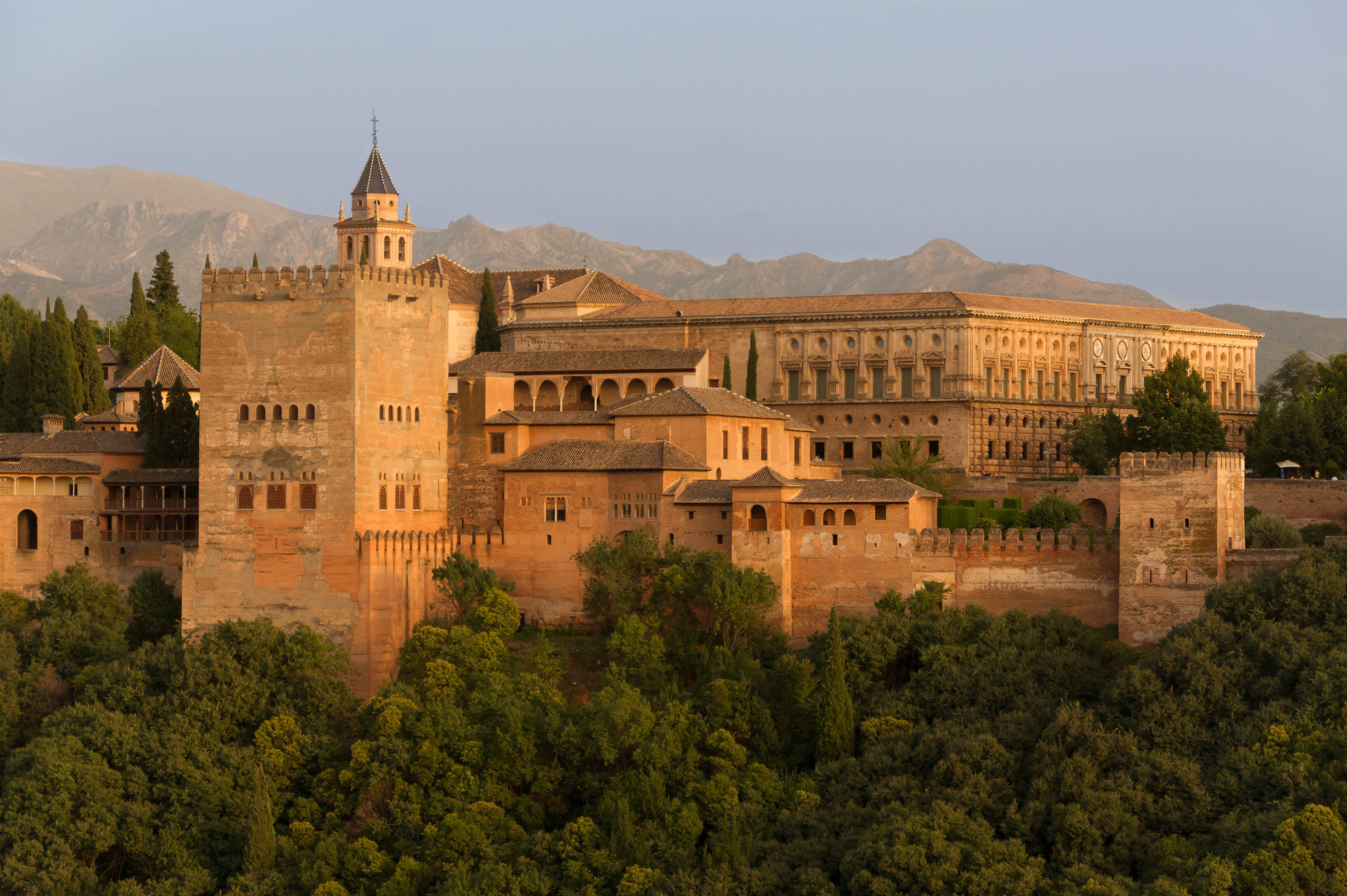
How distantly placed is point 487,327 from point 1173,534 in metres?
34.8

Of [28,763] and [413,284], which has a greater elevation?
[413,284]

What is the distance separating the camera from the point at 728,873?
133 ft

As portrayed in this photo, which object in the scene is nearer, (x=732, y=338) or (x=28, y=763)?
(x=28, y=763)

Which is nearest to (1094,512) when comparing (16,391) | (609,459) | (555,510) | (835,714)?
(609,459)

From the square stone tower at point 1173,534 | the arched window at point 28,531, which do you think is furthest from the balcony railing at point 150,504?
the square stone tower at point 1173,534

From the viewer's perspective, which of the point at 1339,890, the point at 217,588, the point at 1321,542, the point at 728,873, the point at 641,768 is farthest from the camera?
the point at 1321,542

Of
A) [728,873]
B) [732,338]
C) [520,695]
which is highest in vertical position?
[732,338]

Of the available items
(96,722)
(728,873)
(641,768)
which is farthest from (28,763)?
(728,873)

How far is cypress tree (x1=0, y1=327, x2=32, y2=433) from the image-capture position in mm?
73750

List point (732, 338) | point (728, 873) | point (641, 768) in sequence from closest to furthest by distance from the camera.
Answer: point (728, 873)
point (641, 768)
point (732, 338)

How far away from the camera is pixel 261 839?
44.5m

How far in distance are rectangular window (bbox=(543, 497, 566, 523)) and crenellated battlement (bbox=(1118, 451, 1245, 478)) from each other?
16.6 meters

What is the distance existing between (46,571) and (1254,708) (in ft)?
124

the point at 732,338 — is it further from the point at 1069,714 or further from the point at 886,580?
the point at 1069,714
